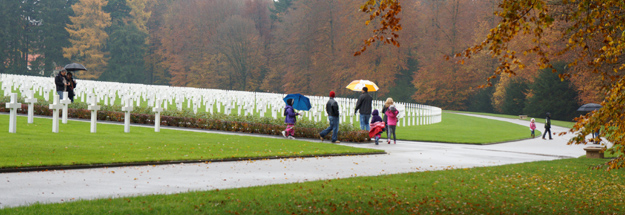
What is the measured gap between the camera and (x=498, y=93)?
57.4 meters

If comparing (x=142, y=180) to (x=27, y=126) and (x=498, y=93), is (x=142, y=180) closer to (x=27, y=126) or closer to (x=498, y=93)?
(x=27, y=126)

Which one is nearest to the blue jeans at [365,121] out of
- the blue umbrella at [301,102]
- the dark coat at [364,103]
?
the dark coat at [364,103]

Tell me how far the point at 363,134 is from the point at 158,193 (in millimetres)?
12720

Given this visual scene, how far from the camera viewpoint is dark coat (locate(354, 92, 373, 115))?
20000 millimetres

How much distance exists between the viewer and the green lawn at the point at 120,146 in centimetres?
1128

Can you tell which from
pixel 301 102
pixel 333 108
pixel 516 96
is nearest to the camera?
pixel 333 108

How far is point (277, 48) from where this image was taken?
71875mm

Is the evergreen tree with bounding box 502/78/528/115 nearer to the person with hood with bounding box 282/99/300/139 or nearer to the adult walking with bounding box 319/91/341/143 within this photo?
the adult walking with bounding box 319/91/341/143

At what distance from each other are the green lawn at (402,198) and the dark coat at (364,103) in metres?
8.51

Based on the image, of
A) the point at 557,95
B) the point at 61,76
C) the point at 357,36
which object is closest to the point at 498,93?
the point at 557,95

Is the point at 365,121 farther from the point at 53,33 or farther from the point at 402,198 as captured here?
the point at 53,33

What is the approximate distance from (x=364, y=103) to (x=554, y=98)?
33.7 m

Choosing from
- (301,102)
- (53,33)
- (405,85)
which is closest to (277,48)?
(405,85)

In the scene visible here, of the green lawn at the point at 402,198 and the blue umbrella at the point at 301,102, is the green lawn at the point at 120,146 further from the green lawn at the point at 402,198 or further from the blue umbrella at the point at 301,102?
the green lawn at the point at 402,198
